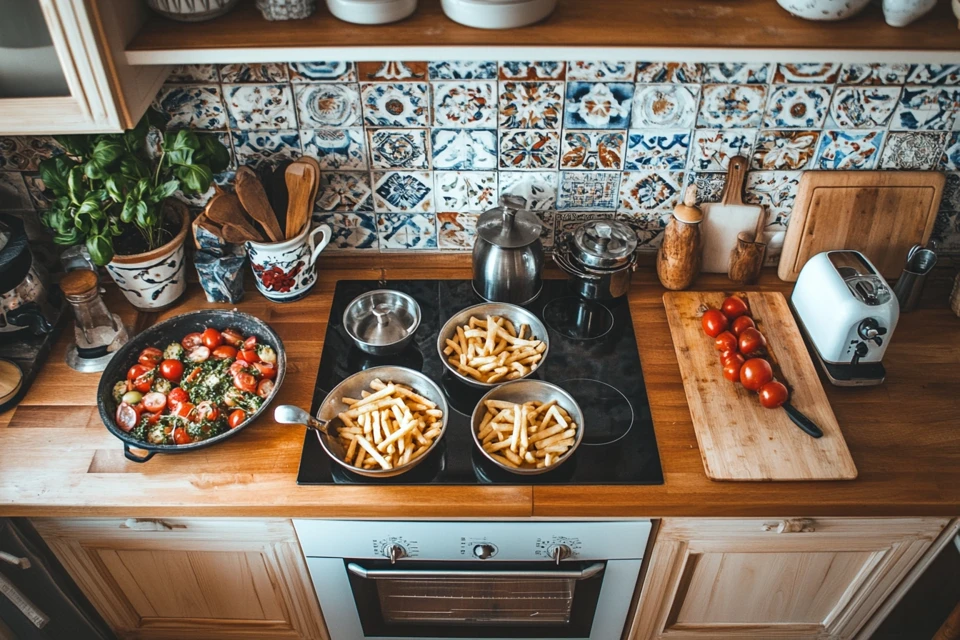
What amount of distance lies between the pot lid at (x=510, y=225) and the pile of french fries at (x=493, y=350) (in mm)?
192

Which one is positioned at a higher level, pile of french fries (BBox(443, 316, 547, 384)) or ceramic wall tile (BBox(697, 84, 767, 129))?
ceramic wall tile (BBox(697, 84, 767, 129))

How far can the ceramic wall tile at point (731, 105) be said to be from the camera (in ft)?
5.63

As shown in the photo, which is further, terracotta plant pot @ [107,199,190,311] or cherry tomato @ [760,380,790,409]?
terracotta plant pot @ [107,199,190,311]

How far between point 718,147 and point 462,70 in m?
0.64

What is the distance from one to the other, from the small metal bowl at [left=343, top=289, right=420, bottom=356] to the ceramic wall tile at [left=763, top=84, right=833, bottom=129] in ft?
3.15

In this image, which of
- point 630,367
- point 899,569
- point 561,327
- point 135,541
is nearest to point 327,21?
point 561,327

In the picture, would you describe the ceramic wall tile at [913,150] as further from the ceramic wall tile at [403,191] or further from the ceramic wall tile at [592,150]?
the ceramic wall tile at [403,191]

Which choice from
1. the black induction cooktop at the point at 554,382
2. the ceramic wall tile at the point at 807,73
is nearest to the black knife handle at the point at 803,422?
the black induction cooktop at the point at 554,382

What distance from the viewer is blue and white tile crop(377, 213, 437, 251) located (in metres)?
1.95

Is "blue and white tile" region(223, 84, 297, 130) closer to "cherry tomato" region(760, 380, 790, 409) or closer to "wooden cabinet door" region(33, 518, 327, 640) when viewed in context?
"wooden cabinet door" region(33, 518, 327, 640)

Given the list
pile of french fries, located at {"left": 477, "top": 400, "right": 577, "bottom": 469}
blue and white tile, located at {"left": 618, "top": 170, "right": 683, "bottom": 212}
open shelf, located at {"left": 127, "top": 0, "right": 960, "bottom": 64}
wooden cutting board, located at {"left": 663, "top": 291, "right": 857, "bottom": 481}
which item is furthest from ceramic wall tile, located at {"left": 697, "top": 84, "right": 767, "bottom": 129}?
pile of french fries, located at {"left": 477, "top": 400, "right": 577, "bottom": 469}

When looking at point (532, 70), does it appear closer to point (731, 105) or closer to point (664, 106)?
point (664, 106)

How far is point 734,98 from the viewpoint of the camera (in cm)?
173

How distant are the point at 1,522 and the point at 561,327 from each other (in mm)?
1293
